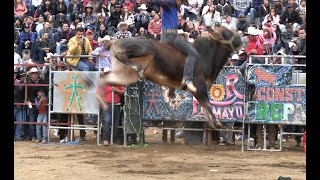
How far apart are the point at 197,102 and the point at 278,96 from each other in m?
1.80

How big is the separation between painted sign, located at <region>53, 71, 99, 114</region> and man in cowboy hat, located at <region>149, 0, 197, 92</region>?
499 centimetres

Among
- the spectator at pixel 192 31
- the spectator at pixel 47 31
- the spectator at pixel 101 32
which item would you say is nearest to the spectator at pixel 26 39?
the spectator at pixel 47 31

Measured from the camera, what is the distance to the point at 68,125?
17.8 m

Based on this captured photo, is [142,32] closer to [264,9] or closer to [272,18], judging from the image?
[272,18]

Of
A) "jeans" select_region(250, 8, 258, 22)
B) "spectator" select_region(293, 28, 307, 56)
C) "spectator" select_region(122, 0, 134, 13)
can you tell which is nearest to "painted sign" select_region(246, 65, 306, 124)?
"spectator" select_region(293, 28, 307, 56)

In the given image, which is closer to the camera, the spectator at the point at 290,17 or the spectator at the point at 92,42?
the spectator at the point at 92,42

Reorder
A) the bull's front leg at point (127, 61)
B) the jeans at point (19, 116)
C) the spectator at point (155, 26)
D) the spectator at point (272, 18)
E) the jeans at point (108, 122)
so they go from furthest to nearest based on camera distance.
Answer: the spectator at point (155, 26) < the spectator at point (272, 18) < the jeans at point (19, 116) < the jeans at point (108, 122) < the bull's front leg at point (127, 61)

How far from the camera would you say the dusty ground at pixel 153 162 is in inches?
516

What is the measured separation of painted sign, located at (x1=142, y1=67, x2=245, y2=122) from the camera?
16406 millimetres

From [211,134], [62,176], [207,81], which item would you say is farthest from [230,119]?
[62,176]

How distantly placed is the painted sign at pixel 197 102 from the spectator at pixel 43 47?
5.19 meters

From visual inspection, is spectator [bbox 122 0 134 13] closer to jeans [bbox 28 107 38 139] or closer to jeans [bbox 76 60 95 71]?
jeans [bbox 76 60 95 71]

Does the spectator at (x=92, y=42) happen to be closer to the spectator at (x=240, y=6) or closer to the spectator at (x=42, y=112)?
the spectator at (x=42, y=112)

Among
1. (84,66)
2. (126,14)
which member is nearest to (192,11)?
(126,14)
